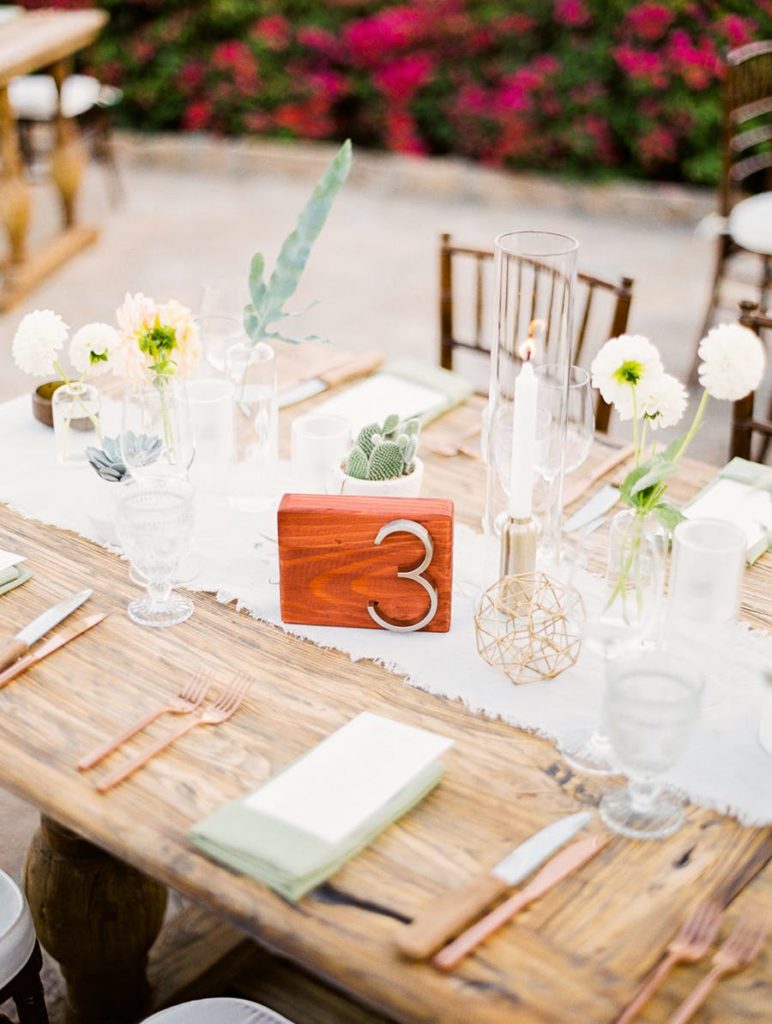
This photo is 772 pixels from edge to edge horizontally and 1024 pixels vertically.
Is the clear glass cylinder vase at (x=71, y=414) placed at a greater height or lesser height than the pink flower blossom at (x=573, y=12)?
greater

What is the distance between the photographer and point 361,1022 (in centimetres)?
190

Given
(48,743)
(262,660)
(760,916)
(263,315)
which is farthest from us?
(263,315)

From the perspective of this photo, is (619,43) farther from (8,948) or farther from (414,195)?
(8,948)

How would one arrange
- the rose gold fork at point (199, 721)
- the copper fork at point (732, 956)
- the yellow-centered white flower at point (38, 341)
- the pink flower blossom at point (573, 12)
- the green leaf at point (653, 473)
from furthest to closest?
→ the pink flower blossom at point (573, 12) → the yellow-centered white flower at point (38, 341) → the green leaf at point (653, 473) → the rose gold fork at point (199, 721) → the copper fork at point (732, 956)

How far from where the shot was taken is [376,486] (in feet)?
5.13

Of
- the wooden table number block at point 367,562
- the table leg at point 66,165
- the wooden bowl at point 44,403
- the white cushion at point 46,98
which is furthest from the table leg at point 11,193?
the wooden table number block at point 367,562

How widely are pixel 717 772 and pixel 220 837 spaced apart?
50 cm

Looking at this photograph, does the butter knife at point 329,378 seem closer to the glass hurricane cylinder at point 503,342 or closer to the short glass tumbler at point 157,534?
the glass hurricane cylinder at point 503,342

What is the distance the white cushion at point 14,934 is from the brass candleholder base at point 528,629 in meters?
0.63

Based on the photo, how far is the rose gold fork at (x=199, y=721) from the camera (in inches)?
48.6

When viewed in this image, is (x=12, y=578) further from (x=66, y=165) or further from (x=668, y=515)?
(x=66, y=165)

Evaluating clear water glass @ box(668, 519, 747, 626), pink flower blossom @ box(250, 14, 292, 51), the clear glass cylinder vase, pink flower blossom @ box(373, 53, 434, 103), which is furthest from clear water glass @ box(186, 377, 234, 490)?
pink flower blossom @ box(250, 14, 292, 51)

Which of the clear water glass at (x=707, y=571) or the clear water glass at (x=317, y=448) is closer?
the clear water glass at (x=707, y=571)

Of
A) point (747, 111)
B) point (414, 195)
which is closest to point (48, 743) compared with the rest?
point (747, 111)
